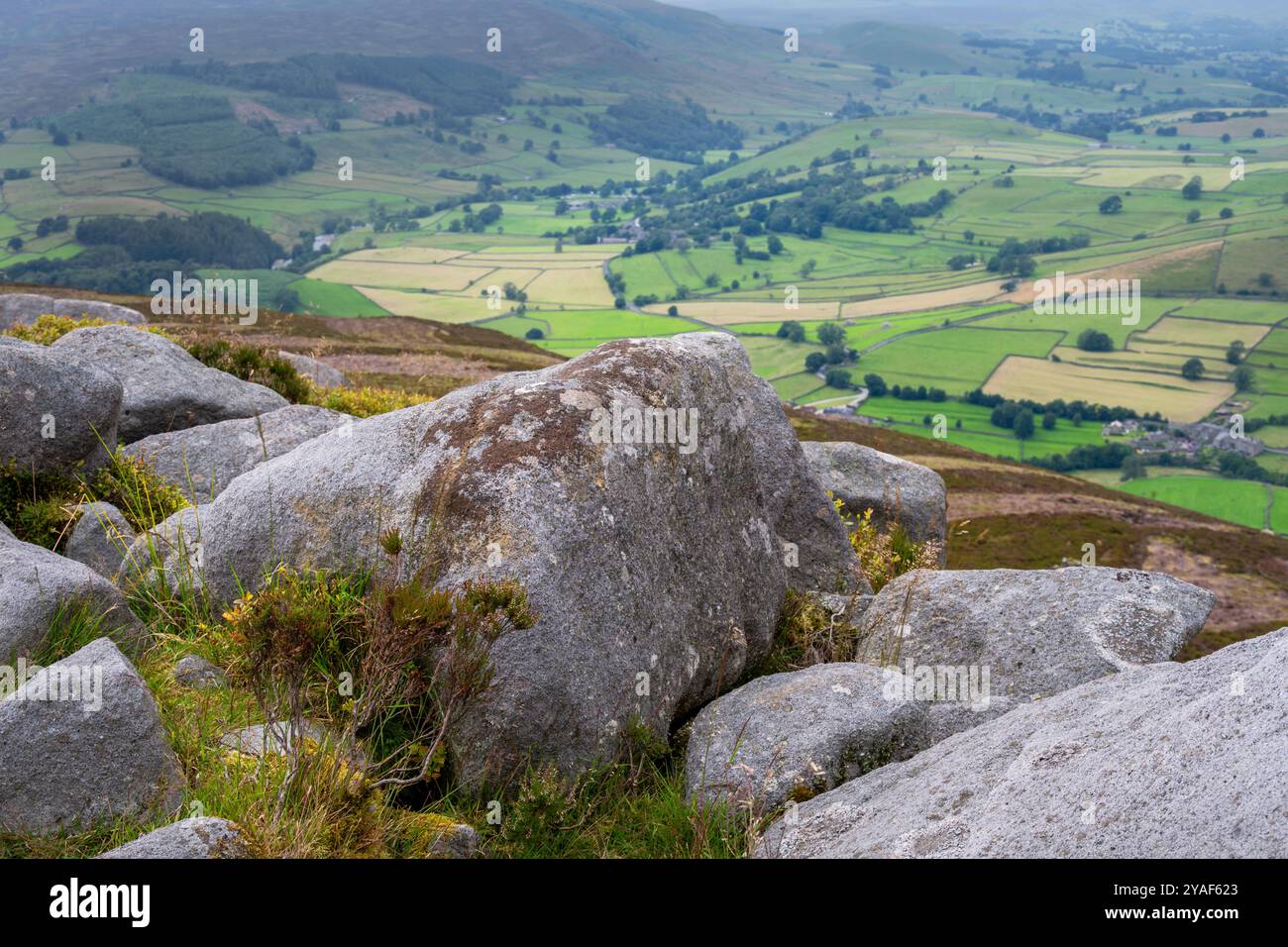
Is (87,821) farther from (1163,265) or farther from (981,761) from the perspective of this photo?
(1163,265)

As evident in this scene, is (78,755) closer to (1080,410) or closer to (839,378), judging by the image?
(1080,410)

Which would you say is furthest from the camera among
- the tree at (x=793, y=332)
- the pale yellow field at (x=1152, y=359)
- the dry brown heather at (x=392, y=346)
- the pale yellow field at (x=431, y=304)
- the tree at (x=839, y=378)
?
the tree at (x=793, y=332)

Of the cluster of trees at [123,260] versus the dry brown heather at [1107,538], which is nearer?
the dry brown heather at [1107,538]

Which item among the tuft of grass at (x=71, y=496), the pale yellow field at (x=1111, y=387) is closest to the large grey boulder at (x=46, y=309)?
the tuft of grass at (x=71, y=496)

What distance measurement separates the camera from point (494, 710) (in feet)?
27.6

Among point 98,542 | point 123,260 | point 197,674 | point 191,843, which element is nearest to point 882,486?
point 98,542

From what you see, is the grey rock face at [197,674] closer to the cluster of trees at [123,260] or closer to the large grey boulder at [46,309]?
the large grey boulder at [46,309]

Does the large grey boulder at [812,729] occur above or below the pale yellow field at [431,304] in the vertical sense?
below

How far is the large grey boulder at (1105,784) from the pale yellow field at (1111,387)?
138m

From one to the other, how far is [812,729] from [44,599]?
733cm

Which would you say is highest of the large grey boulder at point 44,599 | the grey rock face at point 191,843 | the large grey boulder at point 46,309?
the large grey boulder at point 46,309

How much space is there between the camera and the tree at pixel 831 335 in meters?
158

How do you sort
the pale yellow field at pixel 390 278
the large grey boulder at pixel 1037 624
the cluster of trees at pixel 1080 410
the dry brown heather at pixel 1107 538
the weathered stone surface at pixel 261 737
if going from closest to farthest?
1. the weathered stone surface at pixel 261 737
2. the large grey boulder at pixel 1037 624
3. the dry brown heather at pixel 1107 538
4. the cluster of trees at pixel 1080 410
5. the pale yellow field at pixel 390 278

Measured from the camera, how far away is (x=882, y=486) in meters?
23.2
